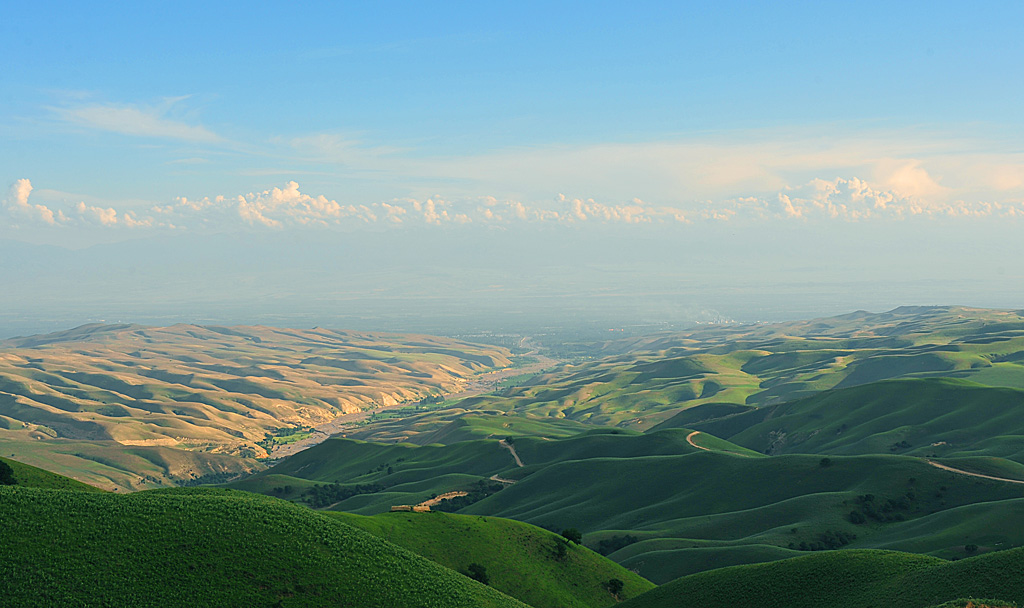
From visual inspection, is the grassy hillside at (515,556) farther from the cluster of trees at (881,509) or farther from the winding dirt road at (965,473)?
the winding dirt road at (965,473)

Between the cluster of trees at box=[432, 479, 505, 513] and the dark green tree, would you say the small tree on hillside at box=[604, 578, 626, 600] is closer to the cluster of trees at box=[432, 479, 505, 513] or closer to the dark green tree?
the dark green tree

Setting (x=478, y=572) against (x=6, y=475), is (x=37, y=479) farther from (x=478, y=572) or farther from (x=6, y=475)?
(x=478, y=572)

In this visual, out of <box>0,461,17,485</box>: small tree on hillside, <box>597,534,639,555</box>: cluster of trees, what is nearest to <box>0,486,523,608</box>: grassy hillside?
<box>0,461,17,485</box>: small tree on hillside

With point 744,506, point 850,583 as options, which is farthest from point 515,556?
point 744,506

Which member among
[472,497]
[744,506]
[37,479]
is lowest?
[472,497]

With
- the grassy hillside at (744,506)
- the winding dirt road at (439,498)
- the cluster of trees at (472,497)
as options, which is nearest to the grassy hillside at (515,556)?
the grassy hillside at (744,506)
